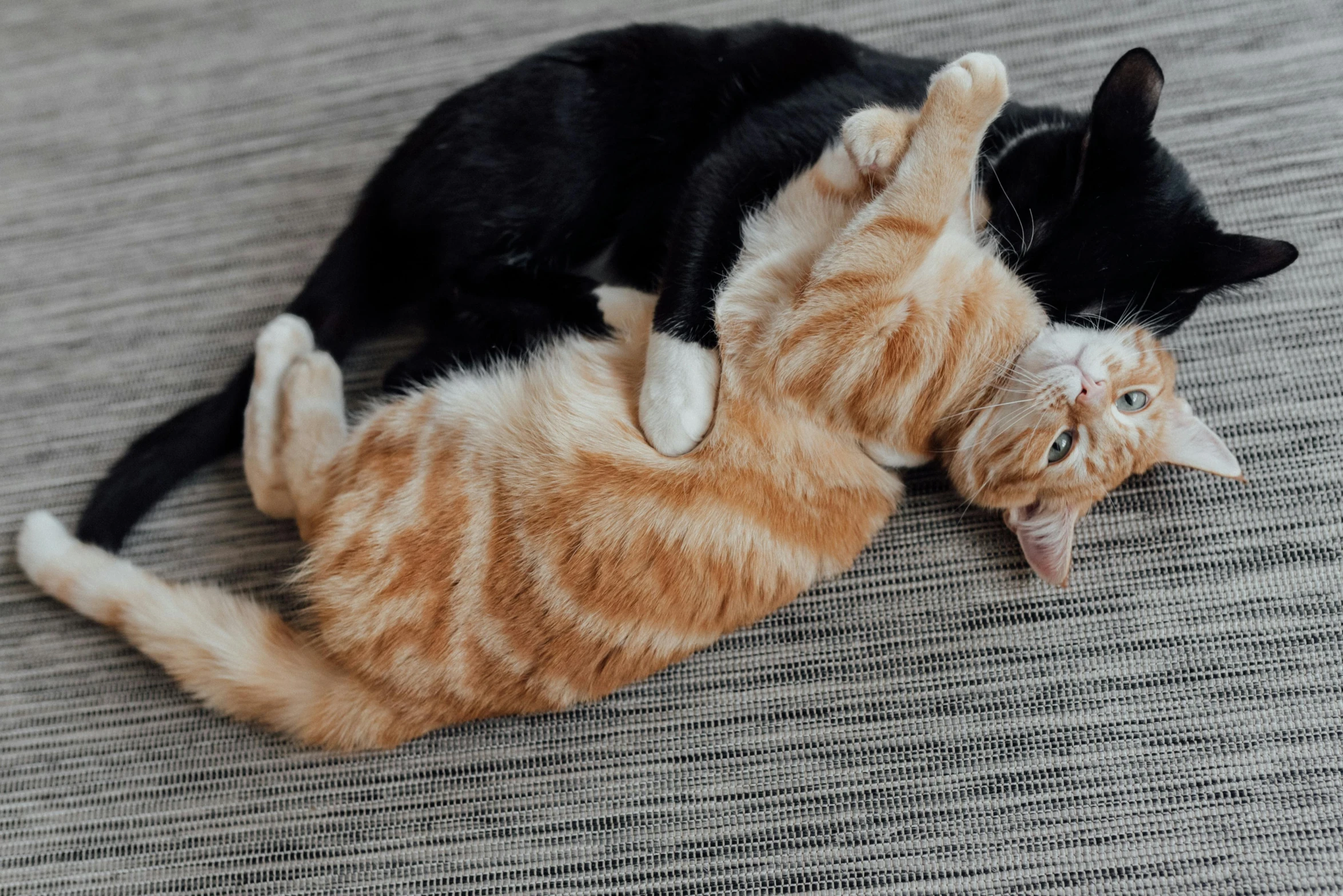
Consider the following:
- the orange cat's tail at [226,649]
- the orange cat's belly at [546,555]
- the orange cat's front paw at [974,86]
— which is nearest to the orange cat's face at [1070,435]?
the orange cat's belly at [546,555]

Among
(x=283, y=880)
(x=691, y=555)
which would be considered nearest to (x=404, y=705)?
(x=283, y=880)

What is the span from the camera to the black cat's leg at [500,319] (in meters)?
1.21

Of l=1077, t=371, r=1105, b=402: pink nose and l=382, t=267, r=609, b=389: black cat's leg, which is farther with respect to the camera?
l=382, t=267, r=609, b=389: black cat's leg

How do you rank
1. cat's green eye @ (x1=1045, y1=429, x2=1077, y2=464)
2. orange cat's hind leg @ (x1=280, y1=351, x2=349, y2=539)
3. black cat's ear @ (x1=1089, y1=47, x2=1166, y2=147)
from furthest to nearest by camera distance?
1. orange cat's hind leg @ (x1=280, y1=351, x2=349, y2=539)
2. cat's green eye @ (x1=1045, y1=429, x2=1077, y2=464)
3. black cat's ear @ (x1=1089, y1=47, x2=1166, y2=147)

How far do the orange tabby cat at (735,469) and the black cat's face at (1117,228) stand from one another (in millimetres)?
50

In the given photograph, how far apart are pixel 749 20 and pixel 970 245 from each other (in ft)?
2.25

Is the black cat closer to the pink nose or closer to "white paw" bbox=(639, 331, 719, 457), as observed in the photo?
"white paw" bbox=(639, 331, 719, 457)

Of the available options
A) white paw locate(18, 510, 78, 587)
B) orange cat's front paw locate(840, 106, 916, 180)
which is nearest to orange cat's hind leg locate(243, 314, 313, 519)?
white paw locate(18, 510, 78, 587)

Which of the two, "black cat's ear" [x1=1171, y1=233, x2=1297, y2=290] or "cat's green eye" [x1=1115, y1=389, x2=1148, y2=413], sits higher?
"black cat's ear" [x1=1171, y1=233, x2=1297, y2=290]

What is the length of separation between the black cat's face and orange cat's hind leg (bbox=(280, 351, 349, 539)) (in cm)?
96

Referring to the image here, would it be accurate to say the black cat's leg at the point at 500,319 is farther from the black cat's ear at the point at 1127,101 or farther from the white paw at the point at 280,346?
the black cat's ear at the point at 1127,101

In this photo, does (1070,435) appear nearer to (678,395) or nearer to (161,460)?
(678,395)

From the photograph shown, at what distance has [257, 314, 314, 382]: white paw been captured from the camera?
4.02ft

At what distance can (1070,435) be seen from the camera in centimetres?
105
